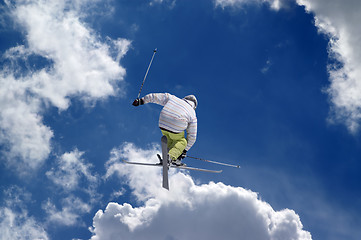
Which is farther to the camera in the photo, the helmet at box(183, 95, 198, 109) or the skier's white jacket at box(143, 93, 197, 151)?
the helmet at box(183, 95, 198, 109)

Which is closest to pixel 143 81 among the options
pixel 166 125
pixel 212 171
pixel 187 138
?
pixel 166 125

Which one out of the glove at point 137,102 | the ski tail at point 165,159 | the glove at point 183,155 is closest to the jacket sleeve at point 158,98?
the glove at point 137,102

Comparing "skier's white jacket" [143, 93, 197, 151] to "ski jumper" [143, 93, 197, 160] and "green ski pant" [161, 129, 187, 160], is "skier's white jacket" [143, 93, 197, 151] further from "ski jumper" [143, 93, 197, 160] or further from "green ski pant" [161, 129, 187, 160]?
"green ski pant" [161, 129, 187, 160]

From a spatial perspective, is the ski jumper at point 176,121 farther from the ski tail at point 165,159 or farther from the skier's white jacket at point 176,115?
the ski tail at point 165,159

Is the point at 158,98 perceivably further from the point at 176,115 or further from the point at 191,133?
the point at 191,133

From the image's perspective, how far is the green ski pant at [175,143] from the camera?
12.0 m

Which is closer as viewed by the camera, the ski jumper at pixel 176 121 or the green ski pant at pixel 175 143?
the ski jumper at pixel 176 121

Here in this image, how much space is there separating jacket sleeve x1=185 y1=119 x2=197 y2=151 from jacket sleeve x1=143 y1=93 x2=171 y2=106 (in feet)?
4.37

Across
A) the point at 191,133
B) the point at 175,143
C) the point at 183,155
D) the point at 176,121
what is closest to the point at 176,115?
the point at 176,121

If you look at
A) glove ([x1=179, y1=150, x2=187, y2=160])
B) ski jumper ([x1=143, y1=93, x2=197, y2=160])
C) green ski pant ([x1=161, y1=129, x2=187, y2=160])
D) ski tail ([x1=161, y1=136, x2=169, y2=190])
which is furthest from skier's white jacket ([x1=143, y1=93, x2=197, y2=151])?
ski tail ([x1=161, y1=136, x2=169, y2=190])

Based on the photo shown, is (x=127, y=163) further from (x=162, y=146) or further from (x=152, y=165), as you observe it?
(x=162, y=146)

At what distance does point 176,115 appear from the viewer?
11859mm

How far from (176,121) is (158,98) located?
3.97ft

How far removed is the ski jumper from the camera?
1191 cm
